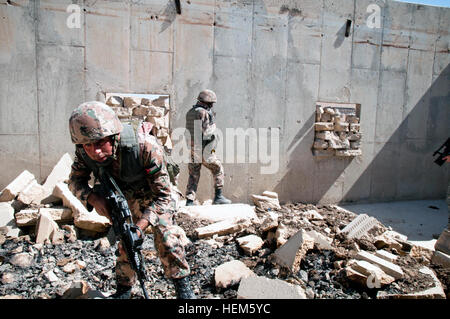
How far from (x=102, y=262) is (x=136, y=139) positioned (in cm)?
164

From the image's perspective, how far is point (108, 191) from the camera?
1991 millimetres

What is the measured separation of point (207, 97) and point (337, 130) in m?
2.67

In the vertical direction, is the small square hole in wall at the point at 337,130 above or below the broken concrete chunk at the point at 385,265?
above

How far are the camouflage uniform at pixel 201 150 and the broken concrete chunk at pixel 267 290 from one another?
2.42m

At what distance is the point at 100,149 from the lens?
6.35 feet

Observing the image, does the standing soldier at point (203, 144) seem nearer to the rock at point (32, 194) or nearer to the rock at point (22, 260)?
the rock at point (32, 194)

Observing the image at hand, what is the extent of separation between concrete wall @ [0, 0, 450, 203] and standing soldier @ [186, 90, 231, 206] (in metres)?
0.35

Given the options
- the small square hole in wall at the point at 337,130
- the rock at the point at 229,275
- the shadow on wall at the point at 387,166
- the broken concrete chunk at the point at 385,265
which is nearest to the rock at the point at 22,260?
the rock at the point at 229,275

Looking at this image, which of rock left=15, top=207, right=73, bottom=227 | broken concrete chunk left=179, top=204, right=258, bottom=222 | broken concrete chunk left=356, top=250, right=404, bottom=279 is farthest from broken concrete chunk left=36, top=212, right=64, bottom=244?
broken concrete chunk left=356, top=250, right=404, bottom=279

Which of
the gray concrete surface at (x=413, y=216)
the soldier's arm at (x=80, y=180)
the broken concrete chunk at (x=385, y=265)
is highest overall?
the soldier's arm at (x=80, y=180)

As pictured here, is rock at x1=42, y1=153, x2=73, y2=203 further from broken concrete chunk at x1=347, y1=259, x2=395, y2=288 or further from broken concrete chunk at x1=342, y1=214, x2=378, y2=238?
broken concrete chunk at x1=342, y1=214, x2=378, y2=238

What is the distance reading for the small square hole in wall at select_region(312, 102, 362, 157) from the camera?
213 inches

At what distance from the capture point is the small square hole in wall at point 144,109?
437cm
